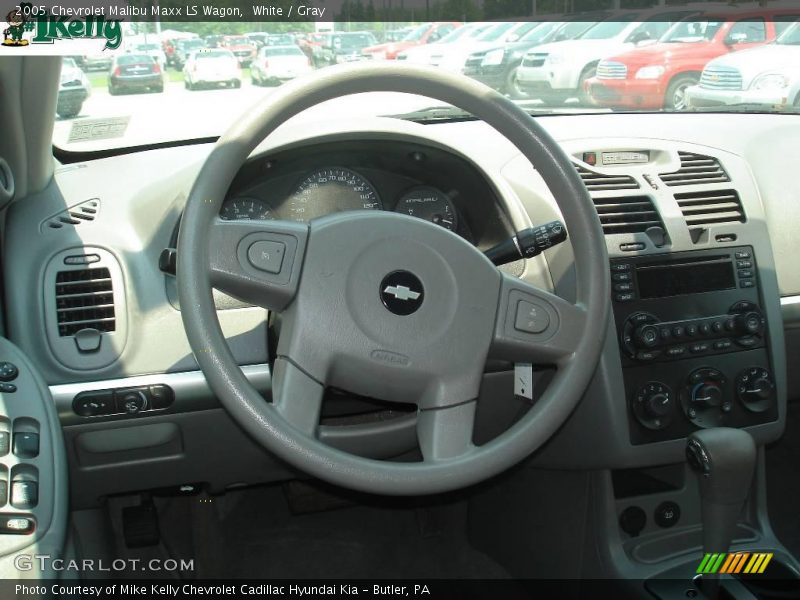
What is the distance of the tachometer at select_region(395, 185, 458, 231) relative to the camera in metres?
2.24

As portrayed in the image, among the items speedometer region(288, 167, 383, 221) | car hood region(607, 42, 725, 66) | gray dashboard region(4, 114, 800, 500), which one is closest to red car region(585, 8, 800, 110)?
car hood region(607, 42, 725, 66)

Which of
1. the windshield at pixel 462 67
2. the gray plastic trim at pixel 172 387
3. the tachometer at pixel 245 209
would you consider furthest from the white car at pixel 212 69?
the gray plastic trim at pixel 172 387

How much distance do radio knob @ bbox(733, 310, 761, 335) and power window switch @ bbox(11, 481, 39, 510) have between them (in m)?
1.70

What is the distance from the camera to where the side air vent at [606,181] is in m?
2.32

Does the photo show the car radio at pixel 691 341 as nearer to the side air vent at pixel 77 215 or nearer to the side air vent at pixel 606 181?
the side air vent at pixel 606 181

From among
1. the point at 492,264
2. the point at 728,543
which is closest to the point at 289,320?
the point at 492,264

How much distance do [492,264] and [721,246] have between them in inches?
35.6

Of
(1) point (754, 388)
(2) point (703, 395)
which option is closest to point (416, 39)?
(2) point (703, 395)

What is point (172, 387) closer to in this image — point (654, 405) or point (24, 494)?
point (24, 494)

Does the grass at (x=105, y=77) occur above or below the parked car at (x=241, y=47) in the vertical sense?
below

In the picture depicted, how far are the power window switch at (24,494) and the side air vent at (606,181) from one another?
1493mm

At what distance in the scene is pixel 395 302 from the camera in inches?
65.0

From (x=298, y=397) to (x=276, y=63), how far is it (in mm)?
777

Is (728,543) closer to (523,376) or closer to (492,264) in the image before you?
(523,376)
